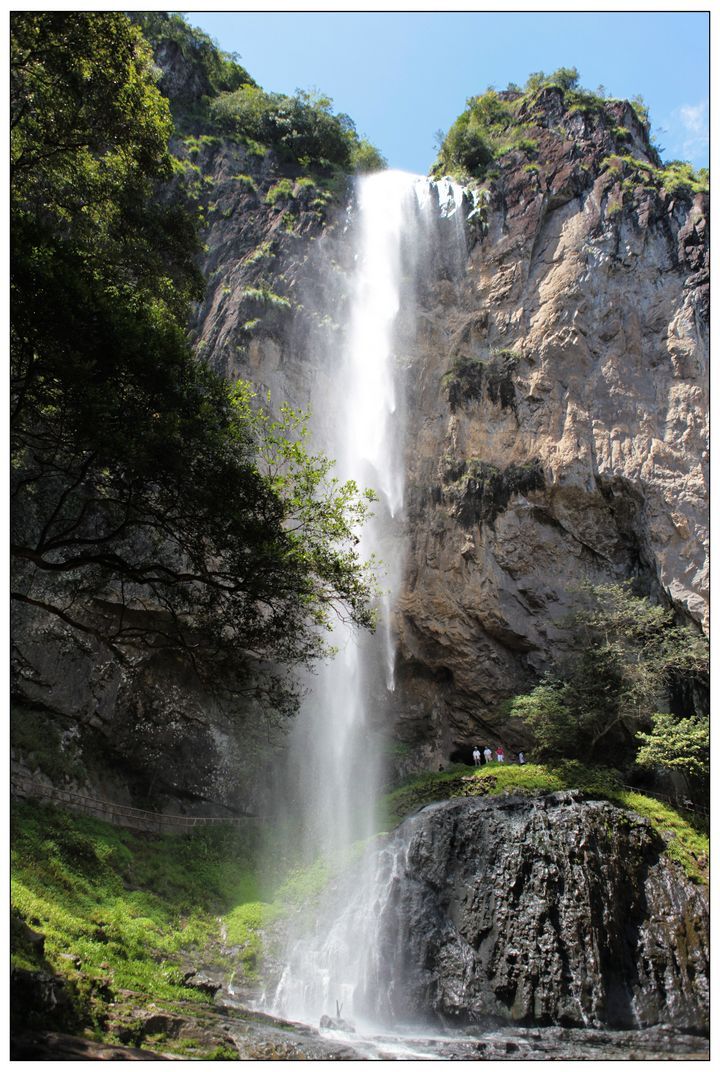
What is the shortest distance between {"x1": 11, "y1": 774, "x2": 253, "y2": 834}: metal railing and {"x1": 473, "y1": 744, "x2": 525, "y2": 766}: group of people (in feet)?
20.9

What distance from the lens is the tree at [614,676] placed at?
15.9 m

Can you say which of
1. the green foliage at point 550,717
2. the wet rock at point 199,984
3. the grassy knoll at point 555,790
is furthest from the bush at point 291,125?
the wet rock at point 199,984

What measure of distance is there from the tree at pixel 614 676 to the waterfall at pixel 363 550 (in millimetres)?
4894

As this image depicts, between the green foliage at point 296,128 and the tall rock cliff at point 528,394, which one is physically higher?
the green foliage at point 296,128

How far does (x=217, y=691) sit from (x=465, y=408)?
14.5 meters

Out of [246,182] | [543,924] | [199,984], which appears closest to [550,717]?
[543,924]

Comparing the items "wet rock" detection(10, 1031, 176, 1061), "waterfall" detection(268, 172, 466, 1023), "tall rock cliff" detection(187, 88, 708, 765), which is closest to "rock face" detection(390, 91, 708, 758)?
"tall rock cliff" detection(187, 88, 708, 765)

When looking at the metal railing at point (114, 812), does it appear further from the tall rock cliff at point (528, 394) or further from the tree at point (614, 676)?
the tree at point (614, 676)

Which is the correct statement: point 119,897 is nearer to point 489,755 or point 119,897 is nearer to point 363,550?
point 489,755

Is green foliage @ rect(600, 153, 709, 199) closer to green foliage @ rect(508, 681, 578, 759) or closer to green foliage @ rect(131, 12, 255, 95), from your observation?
green foliage @ rect(508, 681, 578, 759)

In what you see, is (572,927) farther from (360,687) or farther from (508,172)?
(508,172)

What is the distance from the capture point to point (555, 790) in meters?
14.6

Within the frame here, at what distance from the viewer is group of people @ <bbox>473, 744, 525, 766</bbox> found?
17.9 m

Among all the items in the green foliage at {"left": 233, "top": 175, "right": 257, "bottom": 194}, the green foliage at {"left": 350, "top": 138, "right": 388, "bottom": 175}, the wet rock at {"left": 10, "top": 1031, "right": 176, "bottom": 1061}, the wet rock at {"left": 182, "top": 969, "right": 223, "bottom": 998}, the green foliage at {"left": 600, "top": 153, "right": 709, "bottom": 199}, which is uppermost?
the green foliage at {"left": 350, "top": 138, "right": 388, "bottom": 175}
